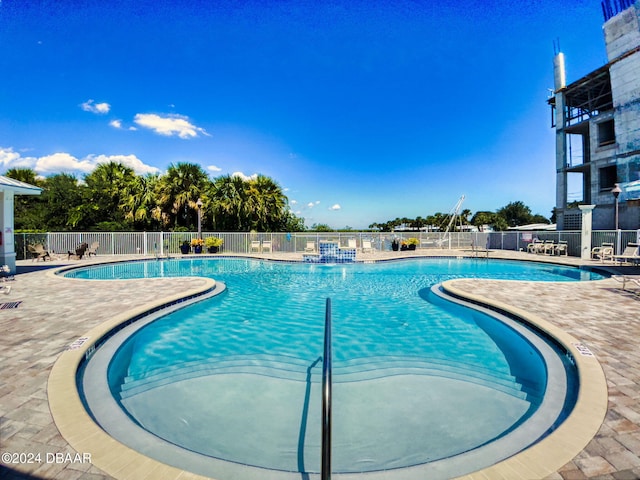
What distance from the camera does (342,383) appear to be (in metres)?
3.72

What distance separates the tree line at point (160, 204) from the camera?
2003cm

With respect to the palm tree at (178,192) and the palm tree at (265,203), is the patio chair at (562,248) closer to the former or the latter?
the palm tree at (265,203)

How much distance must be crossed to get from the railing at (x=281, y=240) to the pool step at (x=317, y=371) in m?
13.9

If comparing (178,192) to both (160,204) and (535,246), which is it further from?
(535,246)

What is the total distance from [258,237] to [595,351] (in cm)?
1690

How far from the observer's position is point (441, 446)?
Result: 265 centimetres

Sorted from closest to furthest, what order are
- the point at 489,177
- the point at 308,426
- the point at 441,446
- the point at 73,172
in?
the point at 441,446 → the point at 308,426 → the point at 73,172 → the point at 489,177

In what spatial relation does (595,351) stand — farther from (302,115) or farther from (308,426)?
(302,115)

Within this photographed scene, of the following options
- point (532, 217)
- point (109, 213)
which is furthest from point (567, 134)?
point (532, 217)

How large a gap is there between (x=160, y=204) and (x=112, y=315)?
1646 centimetres

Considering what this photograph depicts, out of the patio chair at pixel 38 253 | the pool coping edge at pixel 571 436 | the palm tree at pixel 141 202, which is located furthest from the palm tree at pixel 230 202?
the pool coping edge at pixel 571 436

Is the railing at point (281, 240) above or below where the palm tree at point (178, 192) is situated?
below

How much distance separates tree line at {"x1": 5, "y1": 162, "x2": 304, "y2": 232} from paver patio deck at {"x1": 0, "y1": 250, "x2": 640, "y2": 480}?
1102 centimetres

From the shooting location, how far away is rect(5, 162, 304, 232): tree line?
65.7 ft
